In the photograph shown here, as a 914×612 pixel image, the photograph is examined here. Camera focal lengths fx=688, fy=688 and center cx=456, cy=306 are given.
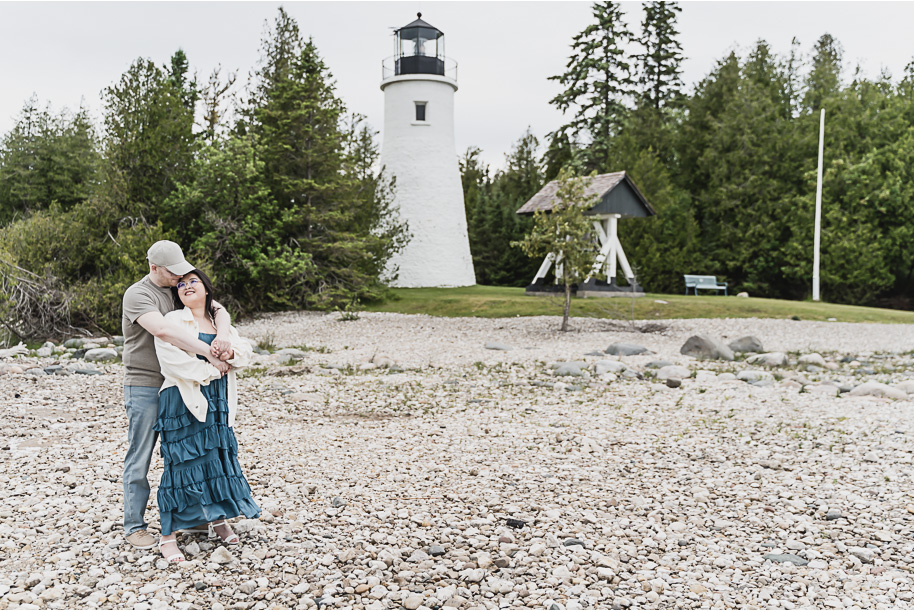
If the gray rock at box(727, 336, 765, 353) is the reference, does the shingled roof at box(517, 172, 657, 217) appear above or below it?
above

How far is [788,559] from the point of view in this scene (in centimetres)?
450

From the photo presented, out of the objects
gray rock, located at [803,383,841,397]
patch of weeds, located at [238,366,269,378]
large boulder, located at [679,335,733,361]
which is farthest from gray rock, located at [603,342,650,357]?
patch of weeds, located at [238,366,269,378]

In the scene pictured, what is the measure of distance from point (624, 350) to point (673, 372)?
2631 millimetres

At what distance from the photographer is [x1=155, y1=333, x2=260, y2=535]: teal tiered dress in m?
4.18

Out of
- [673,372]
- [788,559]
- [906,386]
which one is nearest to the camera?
[788,559]

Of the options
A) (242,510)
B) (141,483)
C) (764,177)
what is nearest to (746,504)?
(242,510)

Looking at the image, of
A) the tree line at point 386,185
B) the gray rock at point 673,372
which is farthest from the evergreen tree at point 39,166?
the gray rock at point 673,372

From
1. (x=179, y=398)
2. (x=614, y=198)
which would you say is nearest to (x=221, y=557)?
(x=179, y=398)

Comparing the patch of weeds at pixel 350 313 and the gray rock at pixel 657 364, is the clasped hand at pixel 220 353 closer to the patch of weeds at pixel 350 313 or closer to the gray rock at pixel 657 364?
the gray rock at pixel 657 364

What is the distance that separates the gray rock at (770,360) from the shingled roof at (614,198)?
9.93 m

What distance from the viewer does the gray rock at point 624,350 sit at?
45.9ft

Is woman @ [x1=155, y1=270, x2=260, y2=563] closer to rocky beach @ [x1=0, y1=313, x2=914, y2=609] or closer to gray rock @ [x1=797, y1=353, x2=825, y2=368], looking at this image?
rocky beach @ [x1=0, y1=313, x2=914, y2=609]

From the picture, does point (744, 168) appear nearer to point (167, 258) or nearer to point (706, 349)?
point (706, 349)

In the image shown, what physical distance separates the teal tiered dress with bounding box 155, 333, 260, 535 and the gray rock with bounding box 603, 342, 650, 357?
34.8 feet
